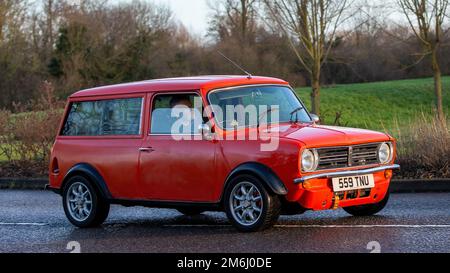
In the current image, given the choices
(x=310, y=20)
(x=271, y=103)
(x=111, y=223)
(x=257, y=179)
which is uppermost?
(x=310, y=20)

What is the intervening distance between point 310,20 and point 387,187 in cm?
1672

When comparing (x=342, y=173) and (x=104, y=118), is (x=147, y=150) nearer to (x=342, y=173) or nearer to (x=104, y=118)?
(x=104, y=118)

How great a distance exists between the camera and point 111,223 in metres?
11.0

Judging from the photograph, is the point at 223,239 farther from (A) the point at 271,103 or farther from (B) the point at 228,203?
(A) the point at 271,103

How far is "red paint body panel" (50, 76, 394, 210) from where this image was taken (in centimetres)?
866

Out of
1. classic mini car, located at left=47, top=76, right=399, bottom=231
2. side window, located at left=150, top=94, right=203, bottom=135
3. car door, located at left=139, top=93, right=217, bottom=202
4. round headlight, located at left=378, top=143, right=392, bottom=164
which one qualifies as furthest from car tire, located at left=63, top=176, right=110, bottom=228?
round headlight, located at left=378, top=143, right=392, bottom=164

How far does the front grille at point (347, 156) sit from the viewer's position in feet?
28.9

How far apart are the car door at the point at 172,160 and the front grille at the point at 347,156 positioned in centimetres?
132

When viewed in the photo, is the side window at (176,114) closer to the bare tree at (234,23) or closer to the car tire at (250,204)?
the car tire at (250,204)

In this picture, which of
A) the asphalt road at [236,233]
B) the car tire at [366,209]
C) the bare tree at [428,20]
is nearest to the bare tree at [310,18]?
the bare tree at [428,20]

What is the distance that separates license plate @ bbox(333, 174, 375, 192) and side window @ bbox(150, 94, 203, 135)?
6.12 feet

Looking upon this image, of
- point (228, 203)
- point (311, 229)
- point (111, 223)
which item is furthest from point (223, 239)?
point (111, 223)
